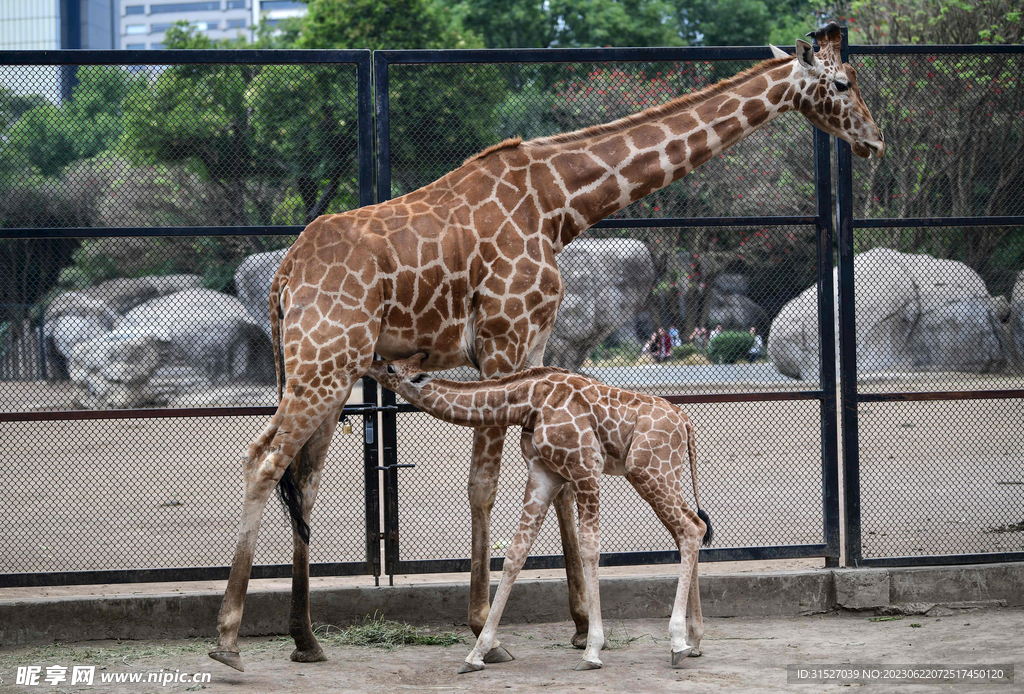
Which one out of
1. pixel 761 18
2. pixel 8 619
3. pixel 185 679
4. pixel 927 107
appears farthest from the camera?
pixel 761 18

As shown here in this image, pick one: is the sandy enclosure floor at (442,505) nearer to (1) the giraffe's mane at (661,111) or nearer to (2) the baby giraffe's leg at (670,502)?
(2) the baby giraffe's leg at (670,502)

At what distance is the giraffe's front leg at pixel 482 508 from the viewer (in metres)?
5.21

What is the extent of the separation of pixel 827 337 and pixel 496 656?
2.89 m

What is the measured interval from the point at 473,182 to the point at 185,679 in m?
3.04

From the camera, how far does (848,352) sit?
6.00 m

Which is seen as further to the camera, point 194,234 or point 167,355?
point 167,355

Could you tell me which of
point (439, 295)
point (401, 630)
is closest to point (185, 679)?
point (401, 630)

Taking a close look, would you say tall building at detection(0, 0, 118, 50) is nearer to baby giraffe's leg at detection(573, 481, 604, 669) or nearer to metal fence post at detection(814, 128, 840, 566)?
metal fence post at detection(814, 128, 840, 566)

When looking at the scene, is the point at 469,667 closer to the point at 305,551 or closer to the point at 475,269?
the point at 305,551

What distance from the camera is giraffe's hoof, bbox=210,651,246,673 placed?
181 inches

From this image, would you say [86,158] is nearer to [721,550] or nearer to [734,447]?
[721,550]

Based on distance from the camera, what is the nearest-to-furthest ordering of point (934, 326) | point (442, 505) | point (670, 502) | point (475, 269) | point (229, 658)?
point (229, 658), point (670, 502), point (475, 269), point (934, 326), point (442, 505)

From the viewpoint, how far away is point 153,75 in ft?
19.1

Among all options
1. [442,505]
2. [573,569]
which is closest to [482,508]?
[573,569]
